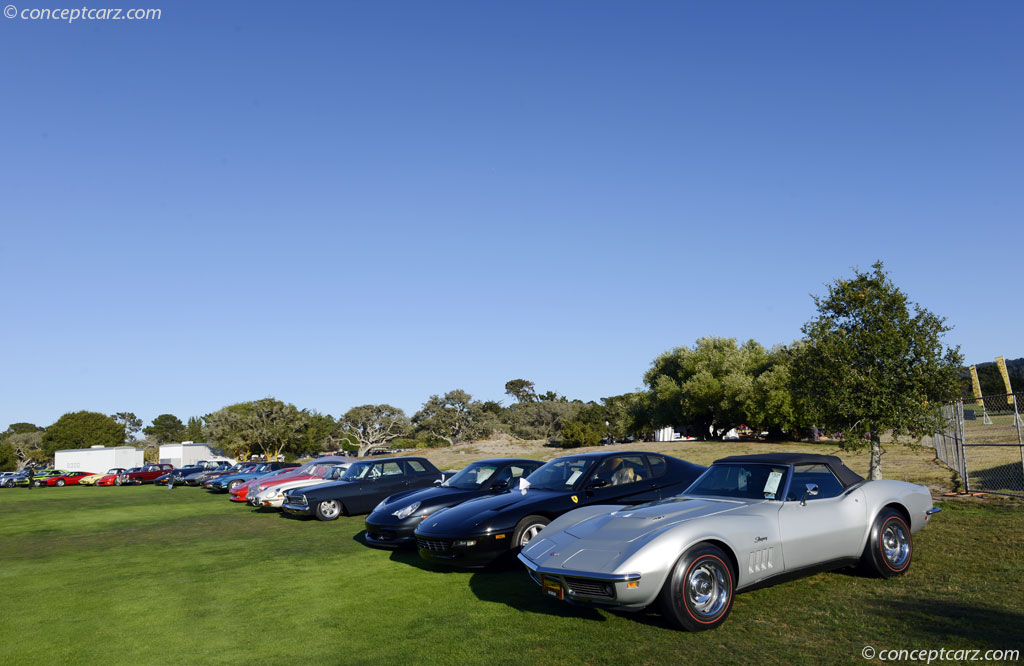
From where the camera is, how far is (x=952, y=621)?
5312 mm

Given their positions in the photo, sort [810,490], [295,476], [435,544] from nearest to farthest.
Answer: [810,490] < [435,544] < [295,476]

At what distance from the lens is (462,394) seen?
80500 millimetres

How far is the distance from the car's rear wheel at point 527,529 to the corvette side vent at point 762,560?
290cm

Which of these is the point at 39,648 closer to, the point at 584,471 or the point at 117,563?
the point at 117,563

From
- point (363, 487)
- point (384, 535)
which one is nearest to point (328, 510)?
point (363, 487)

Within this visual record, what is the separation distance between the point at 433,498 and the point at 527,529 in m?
2.76

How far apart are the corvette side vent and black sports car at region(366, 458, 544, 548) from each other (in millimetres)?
5030

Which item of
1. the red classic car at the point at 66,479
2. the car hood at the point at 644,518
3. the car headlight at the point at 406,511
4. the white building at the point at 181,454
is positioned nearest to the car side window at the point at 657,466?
the car hood at the point at 644,518

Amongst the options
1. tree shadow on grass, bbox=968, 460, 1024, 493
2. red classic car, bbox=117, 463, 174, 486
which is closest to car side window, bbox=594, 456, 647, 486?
tree shadow on grass, bbox=968, 460, 1024, 493

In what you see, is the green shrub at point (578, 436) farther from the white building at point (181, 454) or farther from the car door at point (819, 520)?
the car door at point (819, 520)

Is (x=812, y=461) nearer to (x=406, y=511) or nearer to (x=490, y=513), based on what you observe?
(x=490, y=513)

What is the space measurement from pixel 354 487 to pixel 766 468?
34.3ft

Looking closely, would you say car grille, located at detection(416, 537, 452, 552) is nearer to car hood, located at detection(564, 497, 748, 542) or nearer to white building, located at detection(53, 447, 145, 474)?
car hood, located at detection(564, 497, 748, 542)

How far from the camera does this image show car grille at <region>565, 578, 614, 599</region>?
526 centimetres
